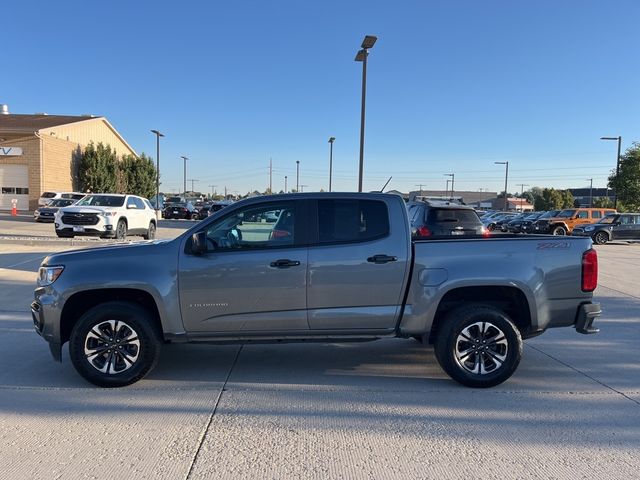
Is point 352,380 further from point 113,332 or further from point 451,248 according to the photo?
point 113,332

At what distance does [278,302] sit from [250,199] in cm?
102

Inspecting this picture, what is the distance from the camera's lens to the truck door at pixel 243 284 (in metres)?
4.64

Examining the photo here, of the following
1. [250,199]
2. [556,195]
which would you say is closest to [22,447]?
[250,199]

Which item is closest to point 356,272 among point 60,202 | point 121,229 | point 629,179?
point 121,229

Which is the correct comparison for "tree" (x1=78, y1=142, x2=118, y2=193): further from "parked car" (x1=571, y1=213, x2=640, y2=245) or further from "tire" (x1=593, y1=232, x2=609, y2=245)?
"tire" (x1=593, y1=232, x2=609, y2=245)

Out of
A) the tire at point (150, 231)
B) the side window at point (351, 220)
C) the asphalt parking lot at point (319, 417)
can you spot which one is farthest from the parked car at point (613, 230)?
the side window at point (351, 220)

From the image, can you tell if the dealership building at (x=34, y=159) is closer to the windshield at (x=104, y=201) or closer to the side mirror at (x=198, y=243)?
the windshield at (x=104, y=201)

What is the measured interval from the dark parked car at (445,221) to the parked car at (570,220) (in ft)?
64.8

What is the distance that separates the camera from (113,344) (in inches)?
185

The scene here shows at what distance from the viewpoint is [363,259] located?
4.72 metres

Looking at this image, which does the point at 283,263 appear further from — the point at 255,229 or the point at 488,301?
the point at 488,301

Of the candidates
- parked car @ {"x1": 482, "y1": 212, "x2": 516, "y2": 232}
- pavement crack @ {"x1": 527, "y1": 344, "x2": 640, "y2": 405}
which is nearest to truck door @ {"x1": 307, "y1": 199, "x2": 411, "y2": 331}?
pavement crack @ {"x1": 527, "y1": 344, "x2": 640, "y2": 405}

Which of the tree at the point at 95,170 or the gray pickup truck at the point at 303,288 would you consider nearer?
the gray pickup truck at the point at 303,288

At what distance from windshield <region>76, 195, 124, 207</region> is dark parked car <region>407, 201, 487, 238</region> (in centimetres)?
1202
